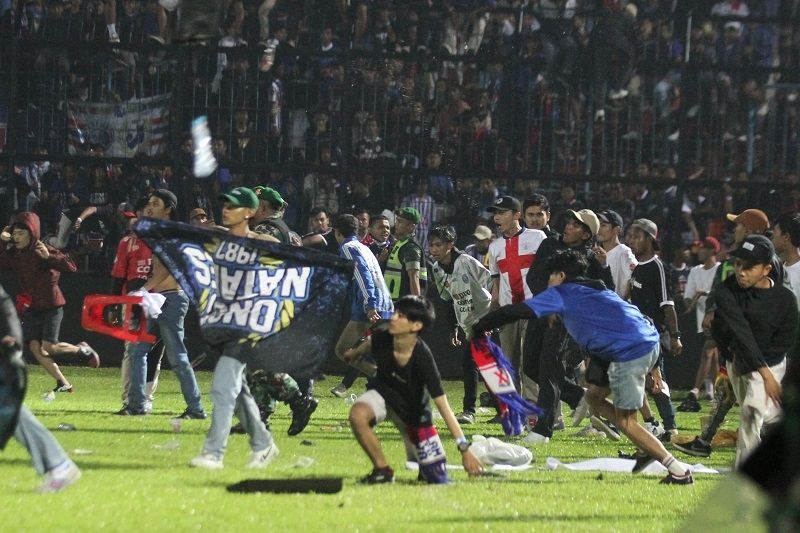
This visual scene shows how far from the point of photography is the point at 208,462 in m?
9.43

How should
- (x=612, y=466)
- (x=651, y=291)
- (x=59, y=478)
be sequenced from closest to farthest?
(x=59, y=478)
(x=612, y=466)
(x=651, y=291)

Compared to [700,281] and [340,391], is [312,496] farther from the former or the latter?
[700,281]

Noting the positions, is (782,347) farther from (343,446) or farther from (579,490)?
(343,446)

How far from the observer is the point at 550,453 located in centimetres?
1157

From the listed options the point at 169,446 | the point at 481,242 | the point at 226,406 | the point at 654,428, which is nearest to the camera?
the point at 226,406

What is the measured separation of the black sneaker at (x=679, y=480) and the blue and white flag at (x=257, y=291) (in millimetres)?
2139

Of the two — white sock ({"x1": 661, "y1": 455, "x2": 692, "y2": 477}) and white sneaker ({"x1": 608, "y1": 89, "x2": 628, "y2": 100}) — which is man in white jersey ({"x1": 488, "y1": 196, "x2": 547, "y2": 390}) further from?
white sneaker ({"x1": 608, "y1": 89, "x2": 628, "y2": 100})

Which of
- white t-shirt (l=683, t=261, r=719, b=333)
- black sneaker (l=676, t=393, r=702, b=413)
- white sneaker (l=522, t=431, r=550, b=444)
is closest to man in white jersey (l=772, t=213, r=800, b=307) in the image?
white sneaker (l=522, t=431, r=550, b=444)

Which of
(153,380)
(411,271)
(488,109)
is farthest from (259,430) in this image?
(488,109)

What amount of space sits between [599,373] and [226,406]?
2.26m

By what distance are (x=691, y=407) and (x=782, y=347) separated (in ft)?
25.6

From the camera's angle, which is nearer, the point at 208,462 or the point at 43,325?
the point at 208,462

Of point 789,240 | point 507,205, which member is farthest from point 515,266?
point 789,240

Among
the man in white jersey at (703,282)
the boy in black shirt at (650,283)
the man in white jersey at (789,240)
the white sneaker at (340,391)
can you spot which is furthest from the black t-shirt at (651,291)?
the man in white jersey at (703,282)
